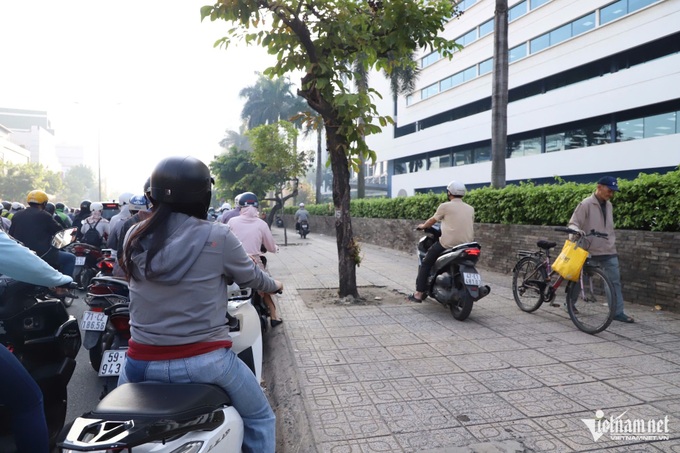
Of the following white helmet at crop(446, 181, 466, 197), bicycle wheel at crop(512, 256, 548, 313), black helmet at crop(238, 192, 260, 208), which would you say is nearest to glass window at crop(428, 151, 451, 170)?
bicycle wheel at crop(512, 256, 548, 313)

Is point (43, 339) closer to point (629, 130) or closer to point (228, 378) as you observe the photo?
point (228, 378)

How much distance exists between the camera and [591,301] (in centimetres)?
567

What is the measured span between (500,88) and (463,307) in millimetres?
7275

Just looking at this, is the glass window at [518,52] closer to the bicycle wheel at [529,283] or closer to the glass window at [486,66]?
the glass window at [486,66]

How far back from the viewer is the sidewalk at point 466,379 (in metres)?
3.23

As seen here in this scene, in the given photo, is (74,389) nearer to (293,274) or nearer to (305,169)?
(293,274)

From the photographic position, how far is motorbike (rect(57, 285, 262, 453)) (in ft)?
5.63

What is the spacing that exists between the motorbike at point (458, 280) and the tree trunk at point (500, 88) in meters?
6.00

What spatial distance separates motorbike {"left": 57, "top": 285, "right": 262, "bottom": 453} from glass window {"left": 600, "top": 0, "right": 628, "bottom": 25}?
93.4ft

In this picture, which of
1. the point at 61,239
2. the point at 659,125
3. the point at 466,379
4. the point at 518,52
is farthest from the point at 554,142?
the point at 466,379

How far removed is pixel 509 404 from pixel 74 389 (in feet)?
12.3

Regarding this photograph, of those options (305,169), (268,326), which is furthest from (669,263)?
(305,169)

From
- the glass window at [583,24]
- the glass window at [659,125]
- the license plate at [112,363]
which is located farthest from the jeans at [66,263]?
the glass window at [583,24]

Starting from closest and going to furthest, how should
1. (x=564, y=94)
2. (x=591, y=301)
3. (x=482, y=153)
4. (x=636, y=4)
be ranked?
(x=591, y=301) < (x=636, y=4) < (x=564, y=94) < (x=482, y=153)
